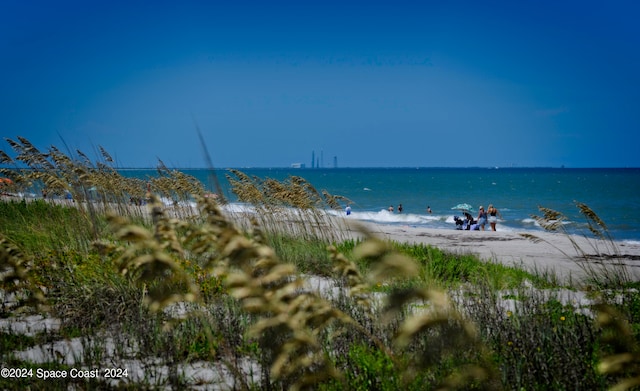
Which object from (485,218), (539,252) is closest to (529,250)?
(539,252)

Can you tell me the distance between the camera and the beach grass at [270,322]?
174cm

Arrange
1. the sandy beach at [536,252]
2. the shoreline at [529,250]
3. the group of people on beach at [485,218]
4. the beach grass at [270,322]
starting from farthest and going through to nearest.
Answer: the group of people on beach at [485,218]
the sandy beach at [536,252]
the shoreline at [529,250]
the beach grass at [270,322]

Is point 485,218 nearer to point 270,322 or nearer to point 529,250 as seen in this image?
point 529,250

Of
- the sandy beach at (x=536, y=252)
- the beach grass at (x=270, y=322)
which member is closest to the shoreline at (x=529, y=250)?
the sandy beach at (x=536, y=252)

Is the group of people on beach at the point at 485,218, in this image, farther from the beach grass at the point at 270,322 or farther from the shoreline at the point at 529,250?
the beach grass at the point at 270,322

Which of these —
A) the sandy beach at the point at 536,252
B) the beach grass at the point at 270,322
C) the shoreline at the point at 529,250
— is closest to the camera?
the beach grass at the point at 270,322

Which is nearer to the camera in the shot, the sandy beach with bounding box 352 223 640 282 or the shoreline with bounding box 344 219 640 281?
the shoreline with bounding box 344 219 640 281

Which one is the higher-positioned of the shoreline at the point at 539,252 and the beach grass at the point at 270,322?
the beach grass at the point at 270,322

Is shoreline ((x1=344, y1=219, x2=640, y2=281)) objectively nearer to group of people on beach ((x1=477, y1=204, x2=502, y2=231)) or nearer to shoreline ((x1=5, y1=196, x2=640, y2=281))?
shoreline ((x1=5, y1=196, x2=640, y2=281))

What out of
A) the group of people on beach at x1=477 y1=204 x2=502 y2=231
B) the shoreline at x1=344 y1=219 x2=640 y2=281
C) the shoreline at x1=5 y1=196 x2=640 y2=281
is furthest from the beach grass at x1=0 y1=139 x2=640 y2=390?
the group of people on beach at x1=477 y1=204 x2=502 y2=231

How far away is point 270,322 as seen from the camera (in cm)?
167

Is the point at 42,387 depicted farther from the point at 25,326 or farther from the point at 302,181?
the point at 302,181

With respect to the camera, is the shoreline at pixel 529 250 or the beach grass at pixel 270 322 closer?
the beach grass at pixel 270 322

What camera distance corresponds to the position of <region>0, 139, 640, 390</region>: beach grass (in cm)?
174
